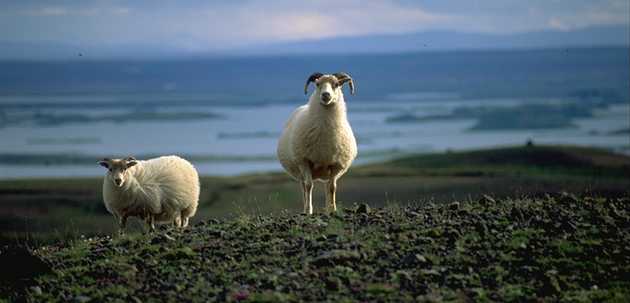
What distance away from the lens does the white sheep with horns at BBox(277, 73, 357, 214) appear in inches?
724

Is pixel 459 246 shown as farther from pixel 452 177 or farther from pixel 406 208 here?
pixel 452 177

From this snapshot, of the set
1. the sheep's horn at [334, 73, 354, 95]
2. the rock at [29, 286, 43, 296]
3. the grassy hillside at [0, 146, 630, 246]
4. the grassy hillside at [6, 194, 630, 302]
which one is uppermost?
the sheep's horn at [334, 73, 354, 95]

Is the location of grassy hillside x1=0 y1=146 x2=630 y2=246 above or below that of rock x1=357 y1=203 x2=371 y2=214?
below

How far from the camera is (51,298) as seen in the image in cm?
1329

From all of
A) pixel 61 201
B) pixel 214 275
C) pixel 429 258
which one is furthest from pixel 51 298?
pixel 61 201

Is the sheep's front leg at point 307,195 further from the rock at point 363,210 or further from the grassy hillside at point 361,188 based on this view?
the grassy hillside at point 361,188

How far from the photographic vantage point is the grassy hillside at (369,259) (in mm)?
12539

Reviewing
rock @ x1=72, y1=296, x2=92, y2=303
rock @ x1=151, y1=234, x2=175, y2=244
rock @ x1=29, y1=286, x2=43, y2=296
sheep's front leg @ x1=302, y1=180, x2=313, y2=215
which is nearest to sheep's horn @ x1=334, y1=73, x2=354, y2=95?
sheep's front leg @ x1=302, y1=180, x2=313, y2=215

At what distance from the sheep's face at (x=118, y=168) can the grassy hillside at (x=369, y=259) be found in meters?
2.76

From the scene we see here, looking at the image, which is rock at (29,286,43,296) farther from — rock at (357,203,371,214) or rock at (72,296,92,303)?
rock at (357,203,371,214)

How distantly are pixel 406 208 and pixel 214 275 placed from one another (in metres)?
4.51

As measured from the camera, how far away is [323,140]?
1838cm

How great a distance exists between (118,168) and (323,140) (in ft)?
12.3

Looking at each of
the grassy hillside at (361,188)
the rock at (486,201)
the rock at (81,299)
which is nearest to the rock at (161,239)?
the rock at (81,299)
